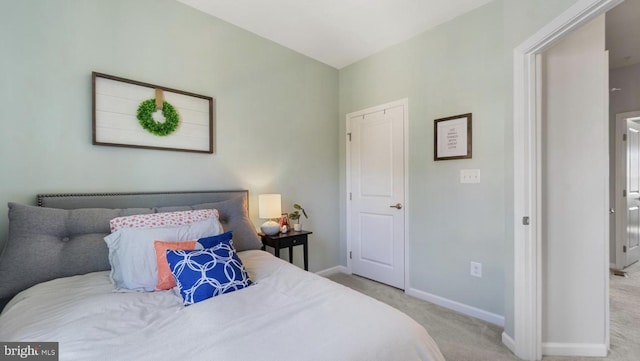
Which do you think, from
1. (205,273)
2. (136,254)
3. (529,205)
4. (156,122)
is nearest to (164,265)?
(136,254)

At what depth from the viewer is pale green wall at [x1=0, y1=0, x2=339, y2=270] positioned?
1.72 metres

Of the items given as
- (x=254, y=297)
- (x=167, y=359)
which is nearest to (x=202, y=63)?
(x=254, y=297)

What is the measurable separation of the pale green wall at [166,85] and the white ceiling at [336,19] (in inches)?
6.6

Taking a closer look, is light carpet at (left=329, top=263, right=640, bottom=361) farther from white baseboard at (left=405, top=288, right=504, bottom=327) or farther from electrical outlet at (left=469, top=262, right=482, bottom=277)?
electrical outlet at (left=469, top=262, right=482, bottom=277)

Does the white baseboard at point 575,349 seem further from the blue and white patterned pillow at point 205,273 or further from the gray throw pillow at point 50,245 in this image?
the gray throw pillow at point 50,245

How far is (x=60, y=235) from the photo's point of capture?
5.31 feet

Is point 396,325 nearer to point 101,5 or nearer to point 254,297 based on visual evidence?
point 254,297

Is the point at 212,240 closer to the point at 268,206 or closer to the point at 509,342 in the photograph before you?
the point at 268,206

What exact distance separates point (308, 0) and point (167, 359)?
101 inches

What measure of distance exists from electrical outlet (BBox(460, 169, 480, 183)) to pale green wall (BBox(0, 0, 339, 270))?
1.60 meters

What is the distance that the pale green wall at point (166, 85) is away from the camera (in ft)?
5.64

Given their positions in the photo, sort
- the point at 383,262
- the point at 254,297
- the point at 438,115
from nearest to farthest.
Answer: the point at 254,297 < the point at 438,115 < the point at 383,262

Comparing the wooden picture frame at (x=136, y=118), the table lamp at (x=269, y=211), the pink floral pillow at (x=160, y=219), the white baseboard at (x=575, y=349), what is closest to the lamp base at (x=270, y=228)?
the table lamp at (x=269, y=211)

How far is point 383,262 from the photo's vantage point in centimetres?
318
